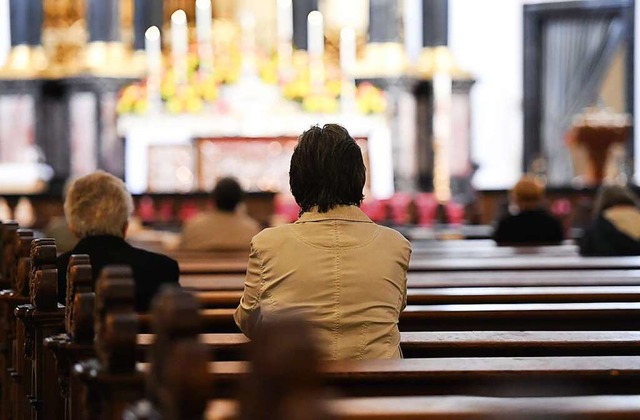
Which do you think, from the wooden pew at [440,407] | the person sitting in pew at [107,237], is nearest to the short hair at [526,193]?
the person sitting in pew at [107,237]

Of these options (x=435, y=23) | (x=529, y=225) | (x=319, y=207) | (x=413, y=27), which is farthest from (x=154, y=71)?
(x=319, y=207)

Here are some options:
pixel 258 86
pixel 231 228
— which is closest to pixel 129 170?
pixel 258 86

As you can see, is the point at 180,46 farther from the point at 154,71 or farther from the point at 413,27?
the point at 413,27

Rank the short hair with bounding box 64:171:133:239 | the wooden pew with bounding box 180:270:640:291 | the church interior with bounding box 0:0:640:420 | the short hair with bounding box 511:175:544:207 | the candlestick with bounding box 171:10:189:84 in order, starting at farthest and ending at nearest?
1. the candlestick with bounding box 171:10:189:84
2. the short hair with bounding box 511:175:544:207
3. the wooden pew with bounding box 180:270:640:291
4. the short hair with bounding box 64:171:133:239
5. the church interior with bounding box 0:0:640:420

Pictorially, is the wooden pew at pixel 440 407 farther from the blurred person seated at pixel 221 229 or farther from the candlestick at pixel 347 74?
the candlestick at pixel 347 74

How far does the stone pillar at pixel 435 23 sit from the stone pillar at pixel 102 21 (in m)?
3.49

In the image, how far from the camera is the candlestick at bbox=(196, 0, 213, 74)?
14008mm

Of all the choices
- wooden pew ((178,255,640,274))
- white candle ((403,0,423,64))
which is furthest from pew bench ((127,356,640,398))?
white candle ((403,0,423,64))

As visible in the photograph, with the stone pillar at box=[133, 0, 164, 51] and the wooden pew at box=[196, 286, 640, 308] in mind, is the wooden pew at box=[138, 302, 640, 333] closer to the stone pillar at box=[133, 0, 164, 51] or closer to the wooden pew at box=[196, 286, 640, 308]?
the wooden pew at box=[196, 286, 640, 308]

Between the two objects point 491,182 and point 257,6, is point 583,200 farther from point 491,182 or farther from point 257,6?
point 257,6

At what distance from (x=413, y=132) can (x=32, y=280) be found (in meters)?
11.2

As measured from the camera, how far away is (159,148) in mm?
14039

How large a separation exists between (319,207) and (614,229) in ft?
12.0

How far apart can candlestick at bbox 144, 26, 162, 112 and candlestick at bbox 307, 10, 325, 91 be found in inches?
65.6
